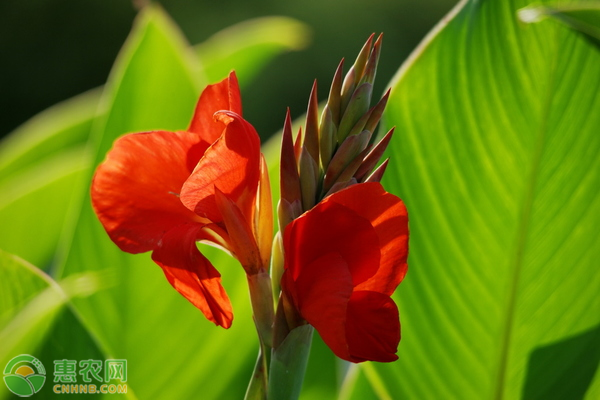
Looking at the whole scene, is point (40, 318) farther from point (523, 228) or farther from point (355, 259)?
point (523, 228)

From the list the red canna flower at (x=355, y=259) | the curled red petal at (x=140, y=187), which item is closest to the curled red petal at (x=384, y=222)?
the red canna flower at (x=355, y=259)

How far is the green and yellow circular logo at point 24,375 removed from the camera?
42cm

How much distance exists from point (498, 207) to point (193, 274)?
29 centimetres

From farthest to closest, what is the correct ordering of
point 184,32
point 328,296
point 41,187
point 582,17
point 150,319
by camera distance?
point 184,32 < point 41,187 < point 150,319 < point 582,17 < point 328,296

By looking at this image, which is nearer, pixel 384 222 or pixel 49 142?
pixel 384 222

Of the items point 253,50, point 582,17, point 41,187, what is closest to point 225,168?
point 582,17

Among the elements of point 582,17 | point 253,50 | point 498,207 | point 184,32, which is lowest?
point 498,207

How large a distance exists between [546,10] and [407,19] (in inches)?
150

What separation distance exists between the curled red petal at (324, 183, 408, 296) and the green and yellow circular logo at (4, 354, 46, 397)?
0.22m

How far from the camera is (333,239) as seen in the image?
379 millimetres

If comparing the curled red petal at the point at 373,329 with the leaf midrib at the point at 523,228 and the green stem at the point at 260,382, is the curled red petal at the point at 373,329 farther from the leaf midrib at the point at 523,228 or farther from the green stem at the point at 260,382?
the leaf midrib at the point at 523,228

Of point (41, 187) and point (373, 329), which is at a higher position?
point (41, 187)

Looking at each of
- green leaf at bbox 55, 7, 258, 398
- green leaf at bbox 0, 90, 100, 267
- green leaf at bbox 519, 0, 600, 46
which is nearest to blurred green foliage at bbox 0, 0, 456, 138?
green leaf at bbox 0, 90, 100, 267

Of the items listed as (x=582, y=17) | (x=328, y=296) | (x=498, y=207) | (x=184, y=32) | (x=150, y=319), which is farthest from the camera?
(x=184, y=32)
